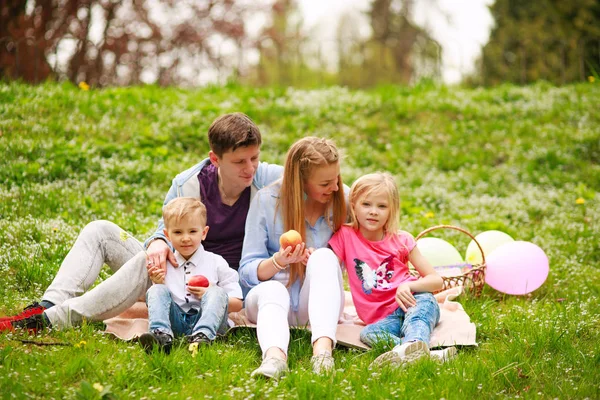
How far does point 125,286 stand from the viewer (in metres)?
3.96

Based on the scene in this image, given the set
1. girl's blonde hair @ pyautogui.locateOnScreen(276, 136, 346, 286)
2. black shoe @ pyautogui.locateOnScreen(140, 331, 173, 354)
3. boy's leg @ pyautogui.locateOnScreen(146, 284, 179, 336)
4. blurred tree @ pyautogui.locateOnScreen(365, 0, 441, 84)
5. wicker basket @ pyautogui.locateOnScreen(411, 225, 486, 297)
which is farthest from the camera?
blurred tree @ pyautogui.locateOnScreen(365, 0, 441, 84)

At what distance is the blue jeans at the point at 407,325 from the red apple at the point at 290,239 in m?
0.74

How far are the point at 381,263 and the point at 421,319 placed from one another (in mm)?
484

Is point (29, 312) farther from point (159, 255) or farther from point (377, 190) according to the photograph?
point (377, 190)

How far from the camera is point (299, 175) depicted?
13.8 ft

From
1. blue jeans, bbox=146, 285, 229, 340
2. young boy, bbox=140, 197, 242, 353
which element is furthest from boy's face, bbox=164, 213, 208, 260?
blue jeans, bbox=146, 285, 229, 340

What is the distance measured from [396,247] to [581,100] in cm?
712

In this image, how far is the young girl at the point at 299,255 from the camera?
3756 mm

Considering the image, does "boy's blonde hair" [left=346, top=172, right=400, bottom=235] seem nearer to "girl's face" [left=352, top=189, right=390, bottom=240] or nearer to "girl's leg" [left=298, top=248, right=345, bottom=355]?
"girl's face" [left=352, top=189, right=390, bottom=240]

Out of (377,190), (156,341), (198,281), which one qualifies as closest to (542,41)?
(377,190)

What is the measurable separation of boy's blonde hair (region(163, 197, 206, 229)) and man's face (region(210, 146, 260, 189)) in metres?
0.33

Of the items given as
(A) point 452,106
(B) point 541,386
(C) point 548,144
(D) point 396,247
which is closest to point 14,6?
(A) point 452,106

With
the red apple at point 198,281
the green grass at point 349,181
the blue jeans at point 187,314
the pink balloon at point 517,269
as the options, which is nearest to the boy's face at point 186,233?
the red apple at point 198,281

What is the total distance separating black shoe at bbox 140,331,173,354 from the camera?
354 cm
